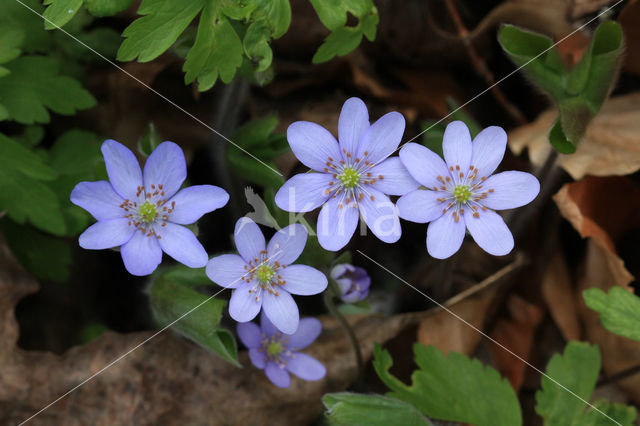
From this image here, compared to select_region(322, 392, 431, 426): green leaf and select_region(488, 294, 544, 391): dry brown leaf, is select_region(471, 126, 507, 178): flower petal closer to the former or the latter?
select_region(322, 392, 431, 426): green leaf

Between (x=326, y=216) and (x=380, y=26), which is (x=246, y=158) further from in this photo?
(x=380, y=26)

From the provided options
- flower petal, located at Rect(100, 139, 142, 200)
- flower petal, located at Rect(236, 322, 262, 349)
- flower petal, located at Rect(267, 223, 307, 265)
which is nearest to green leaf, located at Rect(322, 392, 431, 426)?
flower petal, located at Rect(236, 322, 262, 349)

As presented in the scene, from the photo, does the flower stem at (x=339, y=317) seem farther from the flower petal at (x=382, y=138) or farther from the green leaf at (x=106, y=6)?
the green leaf at (x=106, y=6)

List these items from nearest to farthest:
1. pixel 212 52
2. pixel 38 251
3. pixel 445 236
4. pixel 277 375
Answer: pixel 445 236 → pixel 212 52 → pixel 277 375 → pixel 38 251

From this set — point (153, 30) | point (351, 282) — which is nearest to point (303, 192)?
point (351, 282)

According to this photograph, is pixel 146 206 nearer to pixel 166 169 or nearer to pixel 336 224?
pixel 166 169

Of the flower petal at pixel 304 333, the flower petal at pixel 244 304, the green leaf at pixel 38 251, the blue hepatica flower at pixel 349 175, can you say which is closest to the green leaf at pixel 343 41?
the blue hepatica flower at pixel 349 175
